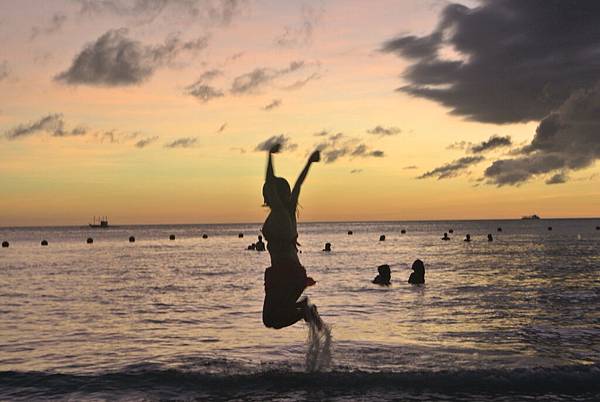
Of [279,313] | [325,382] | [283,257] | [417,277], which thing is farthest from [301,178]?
[417,277]

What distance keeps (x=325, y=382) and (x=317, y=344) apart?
0.77 meters

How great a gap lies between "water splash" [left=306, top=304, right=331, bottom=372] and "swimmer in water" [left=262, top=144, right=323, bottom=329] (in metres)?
0.41

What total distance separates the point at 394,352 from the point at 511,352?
9.32 feet

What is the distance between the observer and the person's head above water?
9.26 m

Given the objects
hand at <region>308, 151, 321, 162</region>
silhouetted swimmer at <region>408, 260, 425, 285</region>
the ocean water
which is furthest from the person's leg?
silhouetted swimmer at <region>408, 260, 425, 285</region>

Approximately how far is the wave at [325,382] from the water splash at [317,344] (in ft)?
1.32

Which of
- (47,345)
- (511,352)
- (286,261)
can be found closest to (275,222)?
(286,261)

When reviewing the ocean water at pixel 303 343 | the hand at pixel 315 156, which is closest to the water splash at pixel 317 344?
the ocean water at pixel 303 343

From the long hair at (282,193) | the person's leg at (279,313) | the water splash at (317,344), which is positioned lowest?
the water splash at (317,344)

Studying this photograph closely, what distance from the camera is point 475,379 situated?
10781 millimetres

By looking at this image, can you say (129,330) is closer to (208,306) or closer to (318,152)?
(208,306)

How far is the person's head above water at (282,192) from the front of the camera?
30.4ft

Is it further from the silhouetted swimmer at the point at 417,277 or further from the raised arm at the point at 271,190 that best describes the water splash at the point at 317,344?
the silhouetted swimmer at the point at 417,277

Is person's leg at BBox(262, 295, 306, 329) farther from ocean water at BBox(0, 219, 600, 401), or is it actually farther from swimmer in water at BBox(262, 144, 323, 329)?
ocean water at BBox(0, 219, 600, 401)
